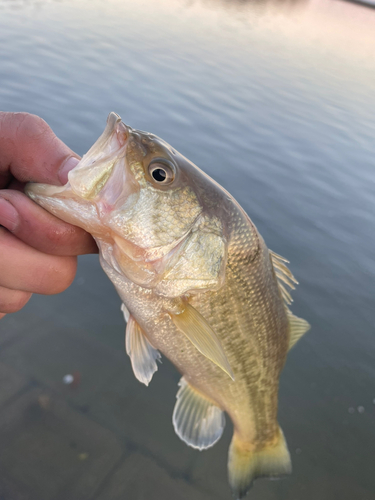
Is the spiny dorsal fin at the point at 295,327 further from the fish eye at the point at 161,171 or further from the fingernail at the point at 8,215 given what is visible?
the fingernail at the point at 8,215

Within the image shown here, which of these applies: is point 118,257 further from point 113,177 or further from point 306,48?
point 306,48

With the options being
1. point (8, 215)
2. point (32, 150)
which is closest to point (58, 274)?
point (8, 215)

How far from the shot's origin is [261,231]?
19.3 ft

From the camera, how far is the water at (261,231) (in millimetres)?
2990

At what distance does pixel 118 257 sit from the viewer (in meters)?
Answer: 1.78

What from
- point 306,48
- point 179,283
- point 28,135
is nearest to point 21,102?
point 28,135

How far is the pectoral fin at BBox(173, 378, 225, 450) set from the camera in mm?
2469

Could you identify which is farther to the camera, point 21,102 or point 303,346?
point 21,102

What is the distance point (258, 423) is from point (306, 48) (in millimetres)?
23487

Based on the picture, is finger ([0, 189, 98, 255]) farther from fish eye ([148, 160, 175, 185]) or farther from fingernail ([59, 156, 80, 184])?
fish eye ([148, 160, 175, 185])

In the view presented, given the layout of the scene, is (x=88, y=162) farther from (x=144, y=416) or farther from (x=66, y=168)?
(x=144, y=416)

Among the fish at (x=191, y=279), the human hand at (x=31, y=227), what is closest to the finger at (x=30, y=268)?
the human hand at (x=31, y=227)

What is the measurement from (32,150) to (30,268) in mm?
597

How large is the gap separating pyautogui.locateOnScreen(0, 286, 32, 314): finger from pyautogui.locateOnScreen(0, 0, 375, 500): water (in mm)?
1700
